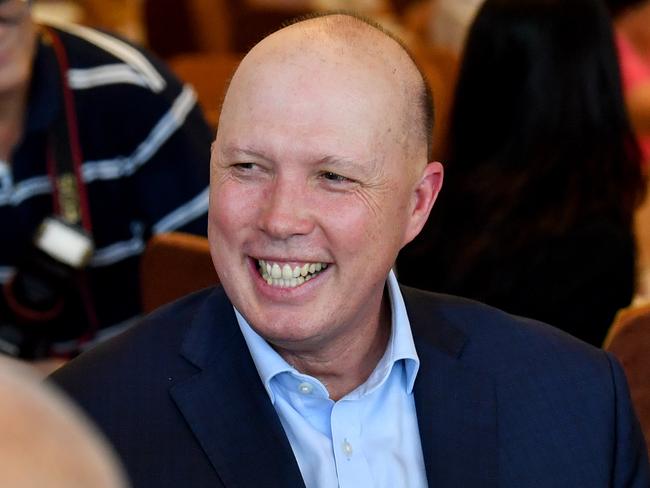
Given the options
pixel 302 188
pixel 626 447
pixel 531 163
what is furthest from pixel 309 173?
pixel 531 163

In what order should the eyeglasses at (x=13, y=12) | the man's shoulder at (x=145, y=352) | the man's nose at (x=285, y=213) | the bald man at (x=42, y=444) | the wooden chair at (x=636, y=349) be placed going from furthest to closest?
the eyeglasses at (x=13, y=12)
the wooden chair at (x=636, y=349)
the man's shoulder at (x=145, y=352)
the man's nose at (x=285, y=213)
the bald man at (x=42, y=444)

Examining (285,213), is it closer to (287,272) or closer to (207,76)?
(287,272)

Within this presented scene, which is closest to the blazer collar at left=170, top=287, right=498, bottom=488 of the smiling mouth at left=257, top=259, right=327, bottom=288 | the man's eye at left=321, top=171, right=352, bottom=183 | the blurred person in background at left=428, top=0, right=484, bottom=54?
the smiling mouth at left=257, top=259, right=327, bottom=288

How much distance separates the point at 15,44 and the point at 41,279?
427 millimetres

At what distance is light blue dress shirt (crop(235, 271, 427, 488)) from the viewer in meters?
1.36

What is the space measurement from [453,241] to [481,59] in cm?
39

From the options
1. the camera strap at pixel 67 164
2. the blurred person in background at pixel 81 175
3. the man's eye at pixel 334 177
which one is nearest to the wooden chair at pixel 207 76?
the blurred person in background at pixel 81 175

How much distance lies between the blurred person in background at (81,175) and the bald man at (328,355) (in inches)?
28.6

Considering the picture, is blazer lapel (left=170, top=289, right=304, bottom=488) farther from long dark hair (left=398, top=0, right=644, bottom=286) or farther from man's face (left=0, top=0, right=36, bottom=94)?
long dark hair (left=398, top=0, right=644, bottom=286)

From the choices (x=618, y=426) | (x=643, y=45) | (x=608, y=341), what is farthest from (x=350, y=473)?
(x=643, y=45)

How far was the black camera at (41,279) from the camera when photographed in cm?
208

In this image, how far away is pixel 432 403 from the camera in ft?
4.72

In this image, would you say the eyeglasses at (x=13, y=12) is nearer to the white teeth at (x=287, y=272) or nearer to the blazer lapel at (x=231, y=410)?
the blazer lapel at (x=231, y=410)

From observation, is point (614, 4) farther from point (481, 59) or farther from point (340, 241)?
point (340, 241)
